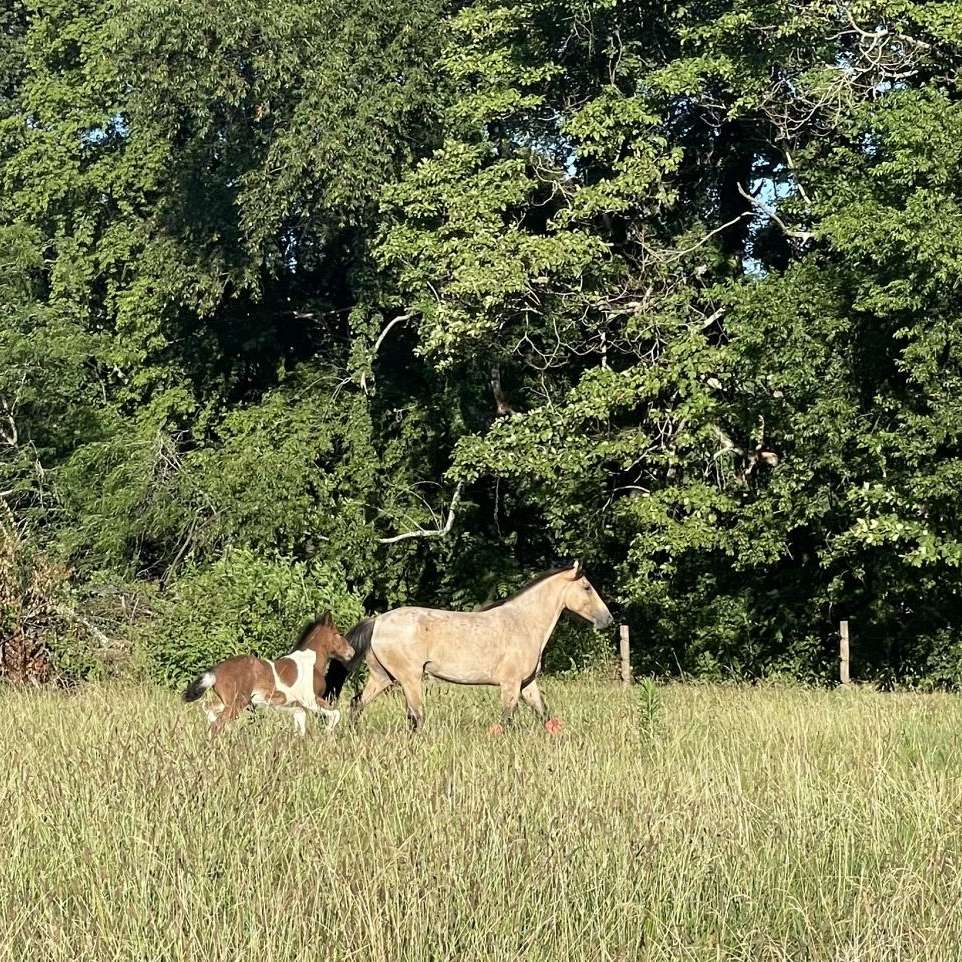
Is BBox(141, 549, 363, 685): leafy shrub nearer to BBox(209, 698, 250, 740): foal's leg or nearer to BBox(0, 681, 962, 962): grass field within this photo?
BBox(209, 698, 250, 740): foal's leg

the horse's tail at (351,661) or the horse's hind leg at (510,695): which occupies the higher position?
the horse's tail at (351,661)

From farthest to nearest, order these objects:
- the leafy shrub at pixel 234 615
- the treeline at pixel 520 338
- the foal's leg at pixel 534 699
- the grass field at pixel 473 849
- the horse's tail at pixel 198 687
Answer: the treeline at pixel 520 338 < the leafy shrub at pixel 234 615 < the foal's leg at pixel 534 699 < the horse's tail at pixel 198 687 < the grass field at pixel 473 849

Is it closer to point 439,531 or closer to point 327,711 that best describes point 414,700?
point 327,711

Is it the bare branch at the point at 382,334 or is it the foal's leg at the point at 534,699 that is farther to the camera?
the bare branch at the point at 382,334

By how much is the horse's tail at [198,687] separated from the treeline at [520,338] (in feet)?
22.3

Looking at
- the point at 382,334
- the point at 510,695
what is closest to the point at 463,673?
the point at 510,695

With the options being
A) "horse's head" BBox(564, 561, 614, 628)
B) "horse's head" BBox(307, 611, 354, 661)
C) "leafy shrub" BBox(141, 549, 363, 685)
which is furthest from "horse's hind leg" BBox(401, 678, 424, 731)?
"leafy shrub" BBox(141, 549, 363, 685)

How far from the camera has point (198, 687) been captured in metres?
10.7

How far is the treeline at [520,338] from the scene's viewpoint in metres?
19.0

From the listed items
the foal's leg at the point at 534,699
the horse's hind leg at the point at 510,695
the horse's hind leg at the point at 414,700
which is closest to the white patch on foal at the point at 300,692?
the horse's hind leg at the point at 414,700

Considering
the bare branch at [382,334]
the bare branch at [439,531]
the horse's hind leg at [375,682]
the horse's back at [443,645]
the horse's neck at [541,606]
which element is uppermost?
the bare branch at [382,334]

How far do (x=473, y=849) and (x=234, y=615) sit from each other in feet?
40.7

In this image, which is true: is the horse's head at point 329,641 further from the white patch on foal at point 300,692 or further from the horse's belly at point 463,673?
the horse's belly at point 463,673

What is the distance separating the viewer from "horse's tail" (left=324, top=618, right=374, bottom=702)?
11680 mm
